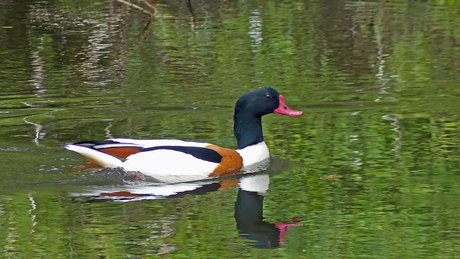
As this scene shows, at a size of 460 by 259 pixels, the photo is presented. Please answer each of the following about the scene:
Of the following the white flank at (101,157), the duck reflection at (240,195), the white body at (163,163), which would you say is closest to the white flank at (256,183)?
the duck reflection at (240,195)

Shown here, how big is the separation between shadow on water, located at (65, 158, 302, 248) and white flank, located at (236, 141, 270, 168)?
142mm

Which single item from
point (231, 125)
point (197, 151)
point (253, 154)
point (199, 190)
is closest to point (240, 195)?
point (199, 190)

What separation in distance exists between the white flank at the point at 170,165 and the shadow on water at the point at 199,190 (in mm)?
105

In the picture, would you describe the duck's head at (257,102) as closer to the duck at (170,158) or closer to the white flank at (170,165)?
the duck at (170,158)

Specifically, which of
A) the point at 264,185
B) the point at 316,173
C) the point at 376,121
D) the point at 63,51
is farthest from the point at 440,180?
the point at 63,51

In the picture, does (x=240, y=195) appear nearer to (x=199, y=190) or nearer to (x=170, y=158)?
(x=199, y=190)

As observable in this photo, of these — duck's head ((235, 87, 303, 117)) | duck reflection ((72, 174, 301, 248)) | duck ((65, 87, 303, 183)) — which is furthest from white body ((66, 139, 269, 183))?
duck's head ((235, 87, 303, 117))

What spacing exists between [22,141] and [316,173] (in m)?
3.96

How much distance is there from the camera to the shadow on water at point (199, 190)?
6594 millimetres

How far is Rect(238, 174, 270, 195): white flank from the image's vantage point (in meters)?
7.81

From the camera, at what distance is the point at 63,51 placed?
637 inches

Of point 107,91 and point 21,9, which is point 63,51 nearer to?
point 107,91

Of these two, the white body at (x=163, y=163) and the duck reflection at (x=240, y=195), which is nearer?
the duck reflection at (x=240, y=195)

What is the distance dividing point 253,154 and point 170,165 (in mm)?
1007
